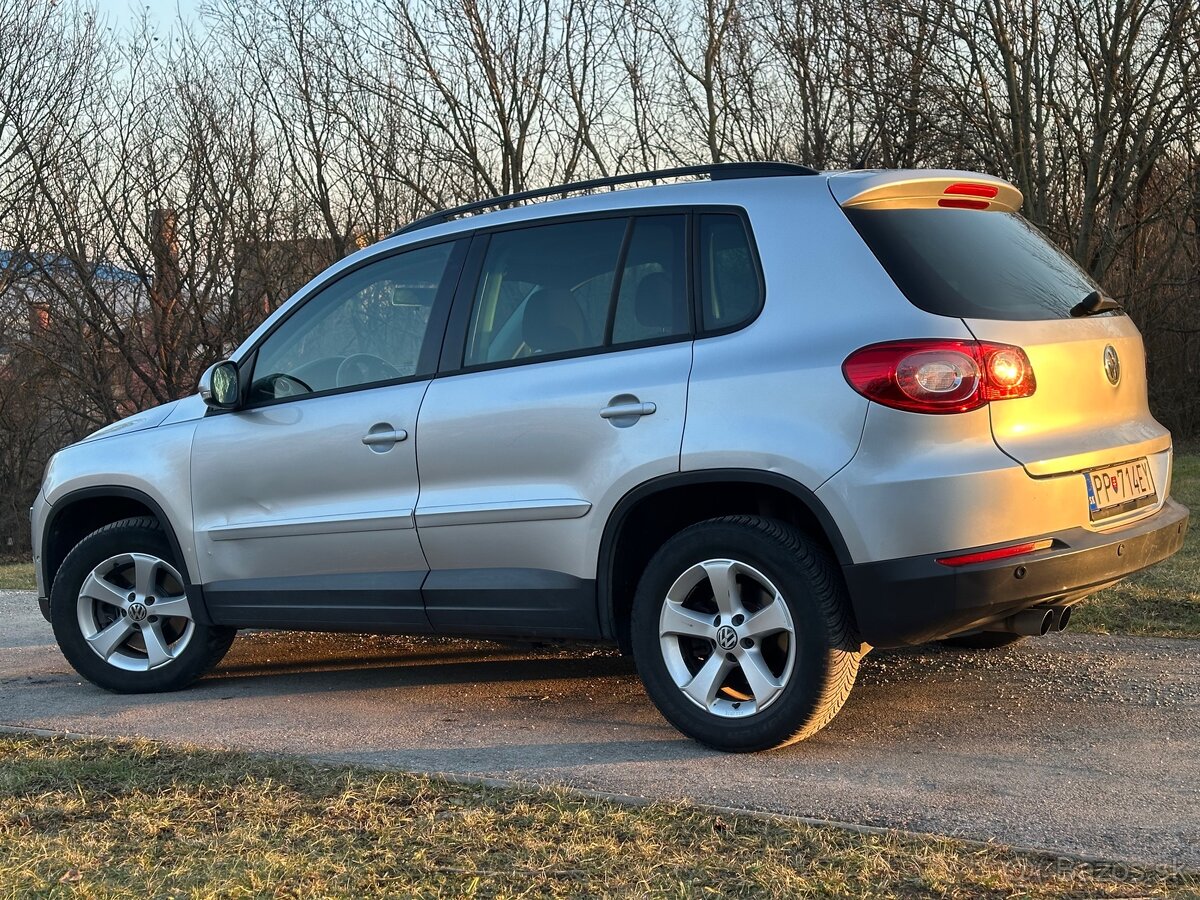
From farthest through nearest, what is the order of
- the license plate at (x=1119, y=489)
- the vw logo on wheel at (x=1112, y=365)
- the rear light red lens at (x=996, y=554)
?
the vw logo on wheel at (x=1112, y=365) < the license plate at (x=1119, y=489) < the rear light red lens at (x=996, y=554)

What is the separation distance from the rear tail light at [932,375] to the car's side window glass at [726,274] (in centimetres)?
50

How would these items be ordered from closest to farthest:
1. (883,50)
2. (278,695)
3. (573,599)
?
(573,599)
(278,695)
(883,50)

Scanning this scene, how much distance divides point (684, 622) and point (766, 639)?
0.27 m

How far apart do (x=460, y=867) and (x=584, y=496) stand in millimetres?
1533

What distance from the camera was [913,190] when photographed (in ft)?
14.4

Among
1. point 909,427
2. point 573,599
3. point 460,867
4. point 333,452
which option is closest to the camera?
point 460,867

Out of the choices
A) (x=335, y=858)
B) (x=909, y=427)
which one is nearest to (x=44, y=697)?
(x=335, y=858)

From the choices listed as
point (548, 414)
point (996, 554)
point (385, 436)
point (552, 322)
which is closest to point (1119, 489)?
point (996, 554)

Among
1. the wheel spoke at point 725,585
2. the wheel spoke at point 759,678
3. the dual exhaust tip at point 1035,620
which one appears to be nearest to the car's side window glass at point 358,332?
the wheel spoke at point 725,585

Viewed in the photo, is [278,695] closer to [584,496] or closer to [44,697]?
[44,697]

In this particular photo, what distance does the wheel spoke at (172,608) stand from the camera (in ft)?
18.8

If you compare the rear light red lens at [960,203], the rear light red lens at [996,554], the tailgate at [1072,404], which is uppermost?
the rear light red lens at [960,203]

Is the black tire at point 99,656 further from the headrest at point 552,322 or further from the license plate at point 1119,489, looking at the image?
the license plate at point 1119,489

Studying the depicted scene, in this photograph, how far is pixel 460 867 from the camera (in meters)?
3.27
